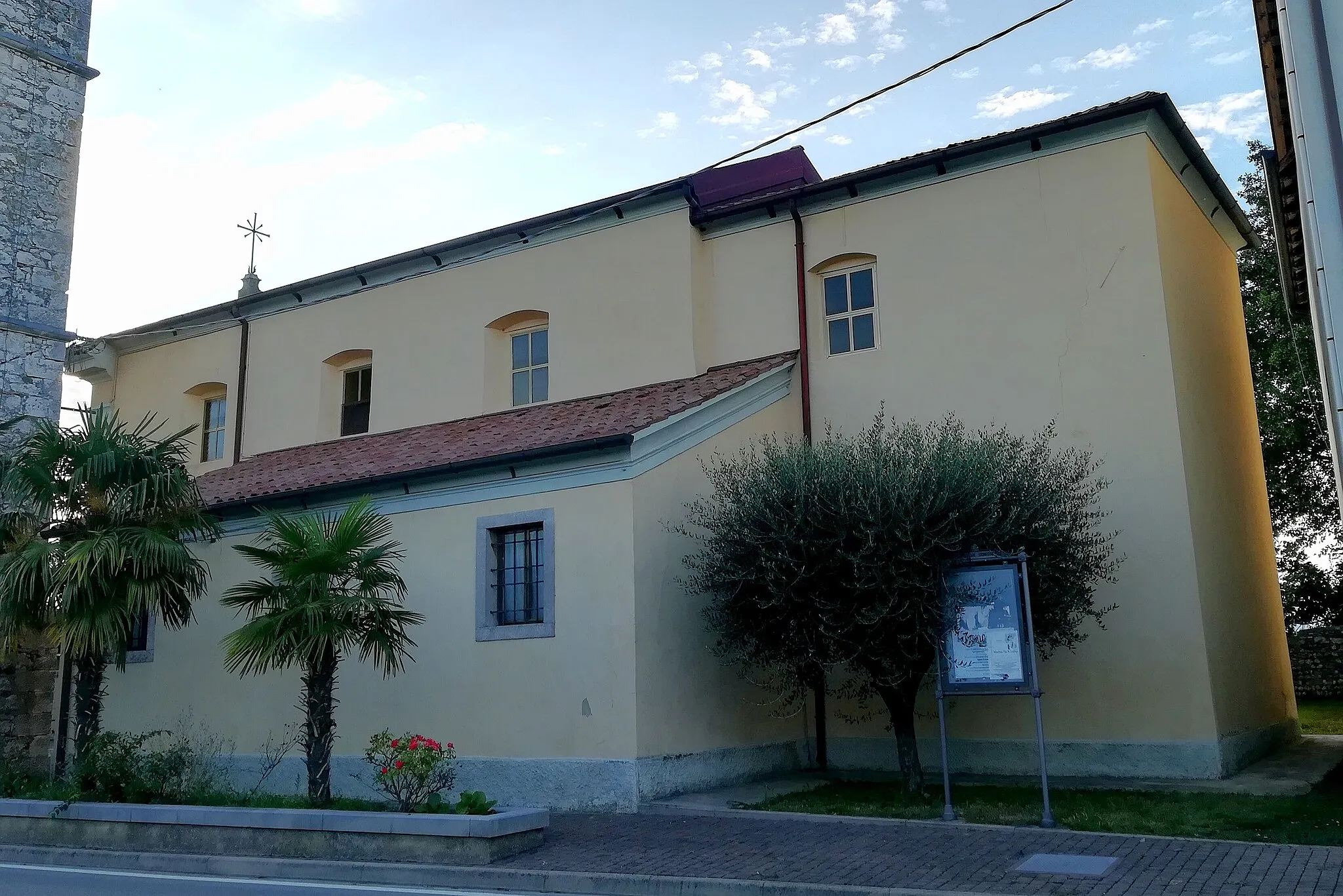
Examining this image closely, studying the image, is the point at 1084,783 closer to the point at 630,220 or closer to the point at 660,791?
the point at 660,791

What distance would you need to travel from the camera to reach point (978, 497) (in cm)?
1109

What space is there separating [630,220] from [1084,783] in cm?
1057

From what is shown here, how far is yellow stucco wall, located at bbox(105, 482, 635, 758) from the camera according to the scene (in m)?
12.5

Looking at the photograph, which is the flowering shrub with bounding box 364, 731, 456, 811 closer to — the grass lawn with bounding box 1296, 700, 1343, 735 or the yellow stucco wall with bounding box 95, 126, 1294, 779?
the yellow stucco wall with bounding box 95, 126, 1294, 779

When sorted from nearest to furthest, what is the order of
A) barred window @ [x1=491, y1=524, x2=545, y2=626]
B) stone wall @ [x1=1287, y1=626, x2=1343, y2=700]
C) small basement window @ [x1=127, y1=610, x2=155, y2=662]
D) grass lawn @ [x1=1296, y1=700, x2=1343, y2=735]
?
1. barred window @ [x1=491, y1=524, x2=545, y2=626]
2. small basement window @ [x1=127, y1=610, x2=155, y2=662]
3. grass lawn @ [x1=1296, y1=700, x2=1343, y2=735]
4. stone wall @ [x1=1287, y1=626, x2=1343, y2=700]

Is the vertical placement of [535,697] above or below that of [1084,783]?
above

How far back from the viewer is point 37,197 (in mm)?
18359

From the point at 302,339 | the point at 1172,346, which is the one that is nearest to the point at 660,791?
the point at 1172,346

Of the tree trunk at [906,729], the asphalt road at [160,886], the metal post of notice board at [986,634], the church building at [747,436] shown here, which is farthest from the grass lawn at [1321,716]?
the asphalt road at [160,886]

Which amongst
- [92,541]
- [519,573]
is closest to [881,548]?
[519,573]

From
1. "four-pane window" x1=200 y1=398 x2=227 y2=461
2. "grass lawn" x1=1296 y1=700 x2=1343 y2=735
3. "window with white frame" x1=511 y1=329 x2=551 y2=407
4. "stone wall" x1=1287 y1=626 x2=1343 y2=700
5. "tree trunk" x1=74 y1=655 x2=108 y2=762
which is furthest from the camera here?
"stone wall" x1=1287 y1=626 x2=1343 y2=700

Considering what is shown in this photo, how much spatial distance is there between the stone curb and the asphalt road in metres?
0.17

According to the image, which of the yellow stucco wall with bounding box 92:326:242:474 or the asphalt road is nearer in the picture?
the asphalt road

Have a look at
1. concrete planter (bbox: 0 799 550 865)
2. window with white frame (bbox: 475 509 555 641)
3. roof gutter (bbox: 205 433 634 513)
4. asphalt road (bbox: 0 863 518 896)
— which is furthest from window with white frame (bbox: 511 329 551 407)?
asphalt road (bbox: 0 863 518 896)
